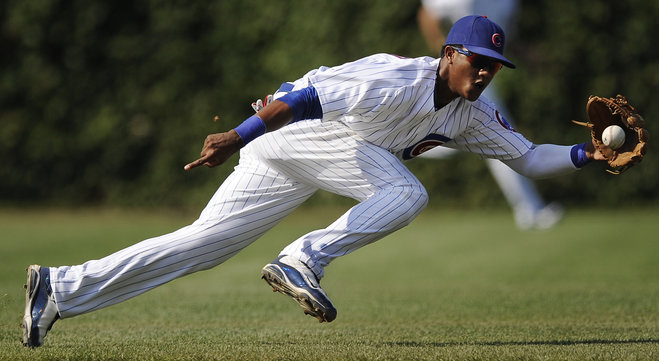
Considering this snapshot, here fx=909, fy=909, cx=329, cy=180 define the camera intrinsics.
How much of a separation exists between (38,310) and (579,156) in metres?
3.00

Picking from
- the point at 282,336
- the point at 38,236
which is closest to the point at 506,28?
the point at 38,236

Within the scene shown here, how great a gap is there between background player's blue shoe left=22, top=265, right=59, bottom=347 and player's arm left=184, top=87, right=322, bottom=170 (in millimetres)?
1067

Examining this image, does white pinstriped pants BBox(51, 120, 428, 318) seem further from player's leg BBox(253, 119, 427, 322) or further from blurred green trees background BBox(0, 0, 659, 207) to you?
blurred green trees background BBox(0, 0, 659, 207)

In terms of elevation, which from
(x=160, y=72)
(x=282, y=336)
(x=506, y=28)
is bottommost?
(x=282, y=336)

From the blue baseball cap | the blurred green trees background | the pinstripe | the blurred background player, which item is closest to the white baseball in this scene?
the pinstripe

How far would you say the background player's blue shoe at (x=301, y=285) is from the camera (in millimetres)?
4297

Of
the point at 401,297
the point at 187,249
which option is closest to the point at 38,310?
the point at 187,249

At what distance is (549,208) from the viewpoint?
1268 cm

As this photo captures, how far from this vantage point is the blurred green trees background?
14352 millimetres

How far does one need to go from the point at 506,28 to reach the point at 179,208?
6416 millimetres

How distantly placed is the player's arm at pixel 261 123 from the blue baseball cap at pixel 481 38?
2.67 ft

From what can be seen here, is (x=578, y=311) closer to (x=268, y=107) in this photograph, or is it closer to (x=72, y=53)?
(x=268, y=107)

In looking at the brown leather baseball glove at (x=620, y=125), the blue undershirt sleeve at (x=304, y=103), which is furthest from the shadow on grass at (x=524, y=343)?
the blue undershirt sleeve at (x=304, y=103)

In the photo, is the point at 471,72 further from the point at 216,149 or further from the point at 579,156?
the point at 216,149
